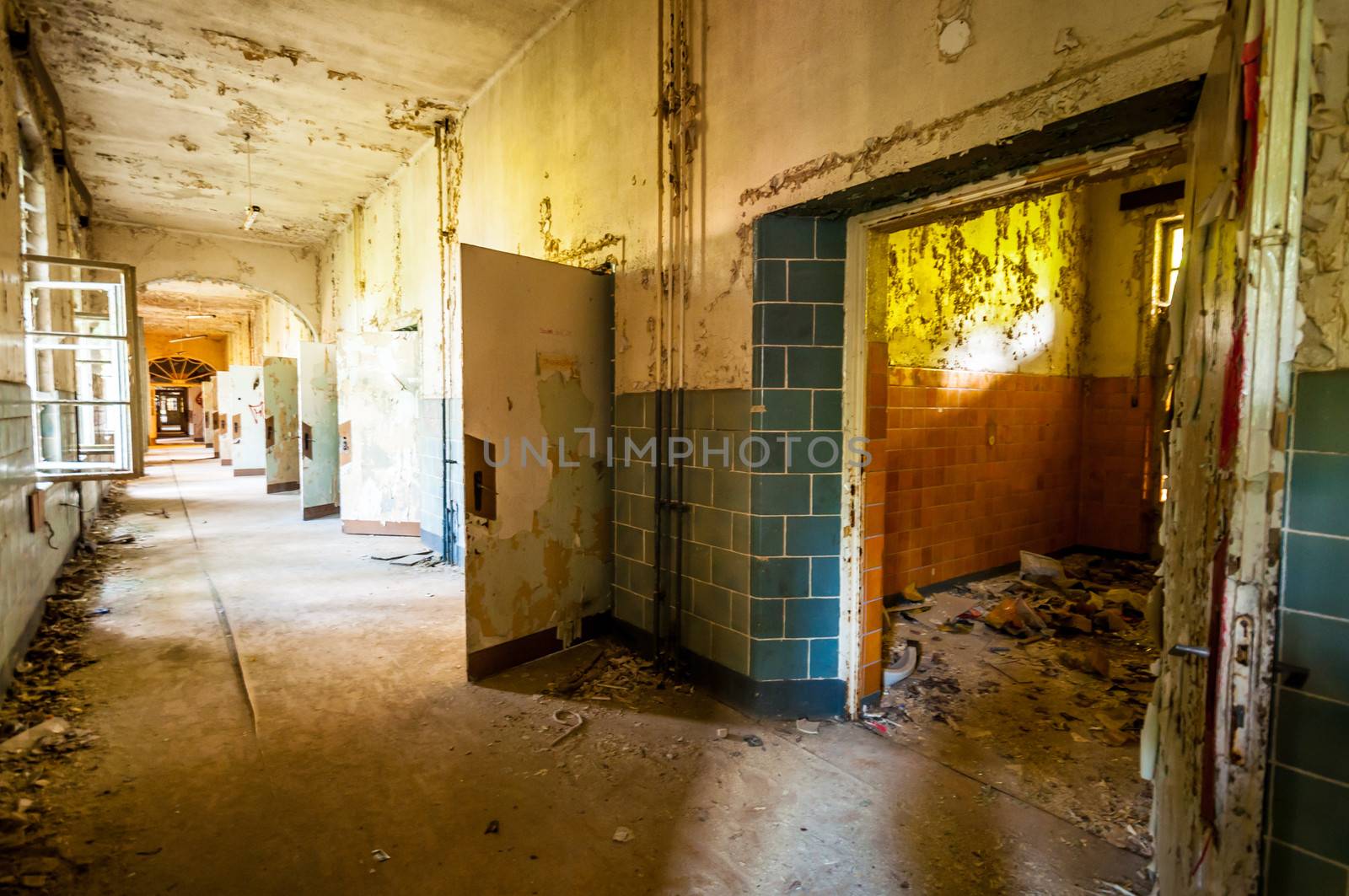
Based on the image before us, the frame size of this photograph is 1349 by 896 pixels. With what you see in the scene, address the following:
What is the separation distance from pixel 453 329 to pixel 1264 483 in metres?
4.84

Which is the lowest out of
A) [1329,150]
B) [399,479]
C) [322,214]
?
[399,479]

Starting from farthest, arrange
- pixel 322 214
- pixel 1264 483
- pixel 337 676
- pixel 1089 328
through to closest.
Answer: pixel 322 214 < pixel 1089 328 < pixel 337 676 < pixel 1264 483

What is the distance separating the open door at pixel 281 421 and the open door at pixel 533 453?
7.06m

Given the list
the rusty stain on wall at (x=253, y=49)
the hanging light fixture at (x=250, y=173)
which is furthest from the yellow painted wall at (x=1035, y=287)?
the hanging light fixture at (x=250, y=173)

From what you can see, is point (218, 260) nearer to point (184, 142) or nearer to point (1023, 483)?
point (184, 142)

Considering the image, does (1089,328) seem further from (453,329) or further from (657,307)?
(453,329)

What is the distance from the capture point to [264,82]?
4340 millimetres

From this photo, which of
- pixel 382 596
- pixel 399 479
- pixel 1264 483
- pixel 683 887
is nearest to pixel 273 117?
pixel 399 479

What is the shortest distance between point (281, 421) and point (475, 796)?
28.3 ft

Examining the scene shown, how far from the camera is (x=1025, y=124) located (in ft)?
5.86

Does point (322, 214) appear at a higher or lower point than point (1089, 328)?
higher

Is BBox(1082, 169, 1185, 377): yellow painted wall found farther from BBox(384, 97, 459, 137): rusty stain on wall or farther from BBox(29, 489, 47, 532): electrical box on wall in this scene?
BBox(29, 489, 47, 532): electrical box on wall

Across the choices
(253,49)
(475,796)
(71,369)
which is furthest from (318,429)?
(475,796)

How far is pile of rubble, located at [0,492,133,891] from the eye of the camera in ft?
5.69
